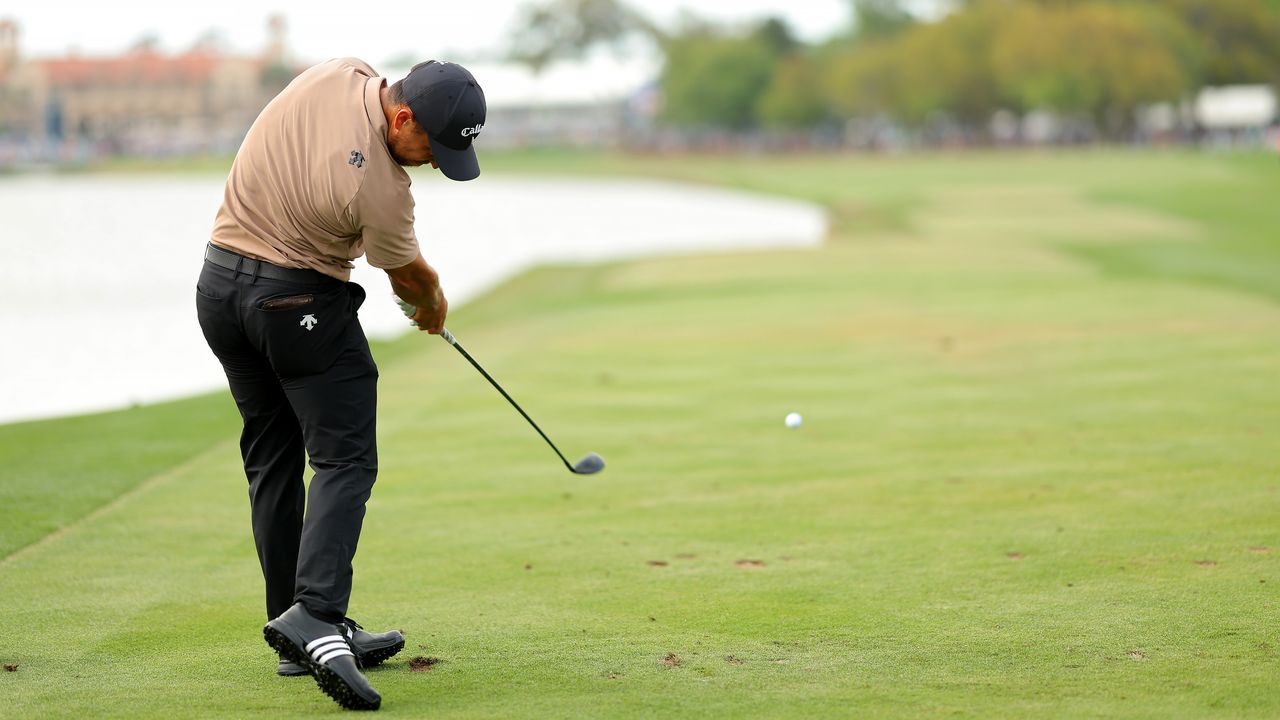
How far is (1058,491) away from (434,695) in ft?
13.8

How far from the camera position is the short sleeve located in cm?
464

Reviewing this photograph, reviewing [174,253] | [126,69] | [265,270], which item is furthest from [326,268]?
[126,69]

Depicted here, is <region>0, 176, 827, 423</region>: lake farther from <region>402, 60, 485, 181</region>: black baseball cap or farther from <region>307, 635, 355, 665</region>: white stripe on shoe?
<region>402, 60, 485, 181</region>: black baseball cap

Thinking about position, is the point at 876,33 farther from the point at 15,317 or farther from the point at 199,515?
the point at 199,515

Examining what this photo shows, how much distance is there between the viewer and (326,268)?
4.85 meters

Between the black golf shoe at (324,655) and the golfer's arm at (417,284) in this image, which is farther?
the golfer's arm at (417,284)

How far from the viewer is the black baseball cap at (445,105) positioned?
4.67 meters

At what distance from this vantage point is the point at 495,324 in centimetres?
1867

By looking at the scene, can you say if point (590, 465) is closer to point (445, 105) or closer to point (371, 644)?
point (371, 644)

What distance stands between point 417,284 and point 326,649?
1.19 metres

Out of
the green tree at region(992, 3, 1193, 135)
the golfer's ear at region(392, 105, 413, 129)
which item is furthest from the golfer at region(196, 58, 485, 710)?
the green tree at region(992, 3, 1193, 135)

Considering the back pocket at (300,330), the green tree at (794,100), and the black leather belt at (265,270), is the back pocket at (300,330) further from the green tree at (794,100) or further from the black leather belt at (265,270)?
the green tree at (794,100)

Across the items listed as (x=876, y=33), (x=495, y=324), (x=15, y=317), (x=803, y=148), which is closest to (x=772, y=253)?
(x=495, y=324)

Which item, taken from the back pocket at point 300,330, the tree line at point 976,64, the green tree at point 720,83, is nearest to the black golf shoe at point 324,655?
the back pocket at point 300,330
